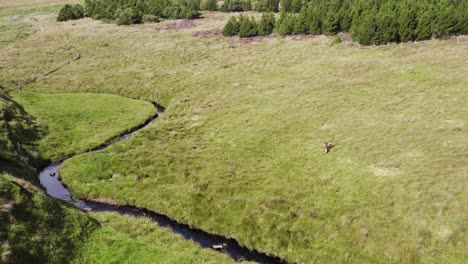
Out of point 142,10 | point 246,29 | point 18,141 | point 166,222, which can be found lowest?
point 166,222

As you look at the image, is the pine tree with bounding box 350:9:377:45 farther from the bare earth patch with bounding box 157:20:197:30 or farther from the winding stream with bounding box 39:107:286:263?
the winding stream with bounding box 39:107:286:263

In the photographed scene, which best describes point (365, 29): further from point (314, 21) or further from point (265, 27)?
Result: point (265, 27)

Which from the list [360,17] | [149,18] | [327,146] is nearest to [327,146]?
[327,146]

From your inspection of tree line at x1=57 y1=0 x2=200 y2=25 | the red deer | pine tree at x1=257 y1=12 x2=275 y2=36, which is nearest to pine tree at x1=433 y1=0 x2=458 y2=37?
pine tree at x1=257 y1=12 x2=275 y2=36

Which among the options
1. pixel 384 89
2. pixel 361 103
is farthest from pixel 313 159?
pixel 384 89

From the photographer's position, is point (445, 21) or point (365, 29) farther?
point (365, 29)

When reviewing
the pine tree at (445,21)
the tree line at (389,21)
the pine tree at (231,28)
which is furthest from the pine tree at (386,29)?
the pine tree at (231,28)
